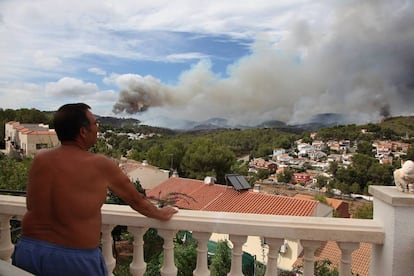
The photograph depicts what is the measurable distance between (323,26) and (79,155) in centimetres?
3978

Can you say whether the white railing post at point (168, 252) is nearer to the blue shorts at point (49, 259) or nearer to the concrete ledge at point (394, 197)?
the blue shorts at point (49, 259)

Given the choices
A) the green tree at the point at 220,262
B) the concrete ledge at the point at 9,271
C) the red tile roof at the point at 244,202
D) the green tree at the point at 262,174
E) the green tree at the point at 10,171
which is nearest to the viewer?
the concrete ledge at the point at 9,271

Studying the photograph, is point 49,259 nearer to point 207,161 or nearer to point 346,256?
point 346,256

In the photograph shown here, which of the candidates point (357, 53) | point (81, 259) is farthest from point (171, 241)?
point (357, 53)

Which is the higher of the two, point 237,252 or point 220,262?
point 237,252

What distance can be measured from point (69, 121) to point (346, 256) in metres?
1.17

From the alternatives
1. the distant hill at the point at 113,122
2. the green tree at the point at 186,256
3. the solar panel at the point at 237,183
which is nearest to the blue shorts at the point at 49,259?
the distant hill at the point at 113,122

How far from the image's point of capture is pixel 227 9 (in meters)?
6.43

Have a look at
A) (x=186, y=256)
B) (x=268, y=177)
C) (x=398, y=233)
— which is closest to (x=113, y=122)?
(x=186, y=256)

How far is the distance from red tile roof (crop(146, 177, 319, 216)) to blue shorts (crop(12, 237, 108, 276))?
33.2 feet

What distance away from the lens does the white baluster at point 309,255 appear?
4.36ft

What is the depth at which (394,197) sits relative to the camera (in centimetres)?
124

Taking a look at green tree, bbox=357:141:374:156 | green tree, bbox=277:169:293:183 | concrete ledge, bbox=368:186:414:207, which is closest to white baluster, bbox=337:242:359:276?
concrete ledge, bbox=368:186:414:207

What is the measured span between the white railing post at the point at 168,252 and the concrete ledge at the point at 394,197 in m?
0.86
